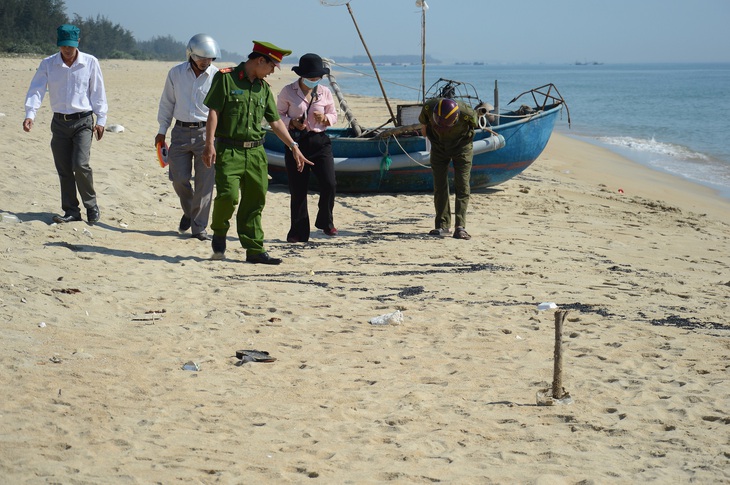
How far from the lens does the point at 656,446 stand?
4113mm

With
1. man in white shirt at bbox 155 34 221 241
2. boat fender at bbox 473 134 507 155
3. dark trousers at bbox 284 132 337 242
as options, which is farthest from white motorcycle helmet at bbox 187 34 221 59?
boat fender at bbox 473 134 507 155

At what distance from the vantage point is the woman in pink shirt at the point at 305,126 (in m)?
8.48

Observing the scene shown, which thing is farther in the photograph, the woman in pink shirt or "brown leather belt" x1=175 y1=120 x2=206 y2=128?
the woman in pink shirt

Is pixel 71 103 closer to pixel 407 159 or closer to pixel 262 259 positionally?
pixel 262 259

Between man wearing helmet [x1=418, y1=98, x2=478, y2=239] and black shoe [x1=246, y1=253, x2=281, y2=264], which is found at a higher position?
man wearing helmet [x1=418, y1=98, x2=478, y2=239]

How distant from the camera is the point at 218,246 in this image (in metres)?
7.55

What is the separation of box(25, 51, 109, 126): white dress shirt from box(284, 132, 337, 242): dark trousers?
Result: 188 centimetres

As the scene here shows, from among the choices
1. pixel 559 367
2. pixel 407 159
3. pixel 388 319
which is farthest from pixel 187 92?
pixel 559 367

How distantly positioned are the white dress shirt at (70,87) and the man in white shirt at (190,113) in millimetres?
656

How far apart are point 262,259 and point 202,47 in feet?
6.14

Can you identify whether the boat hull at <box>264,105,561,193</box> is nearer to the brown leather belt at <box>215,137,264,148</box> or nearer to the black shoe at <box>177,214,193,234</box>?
the black shoe at <box>177,214,193,234</box>

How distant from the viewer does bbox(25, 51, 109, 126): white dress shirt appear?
25.9 ft

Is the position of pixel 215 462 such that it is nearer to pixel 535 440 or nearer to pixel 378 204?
pixel 535 440

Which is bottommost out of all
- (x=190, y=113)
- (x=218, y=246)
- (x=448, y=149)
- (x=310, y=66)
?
(x=218, y=246)
